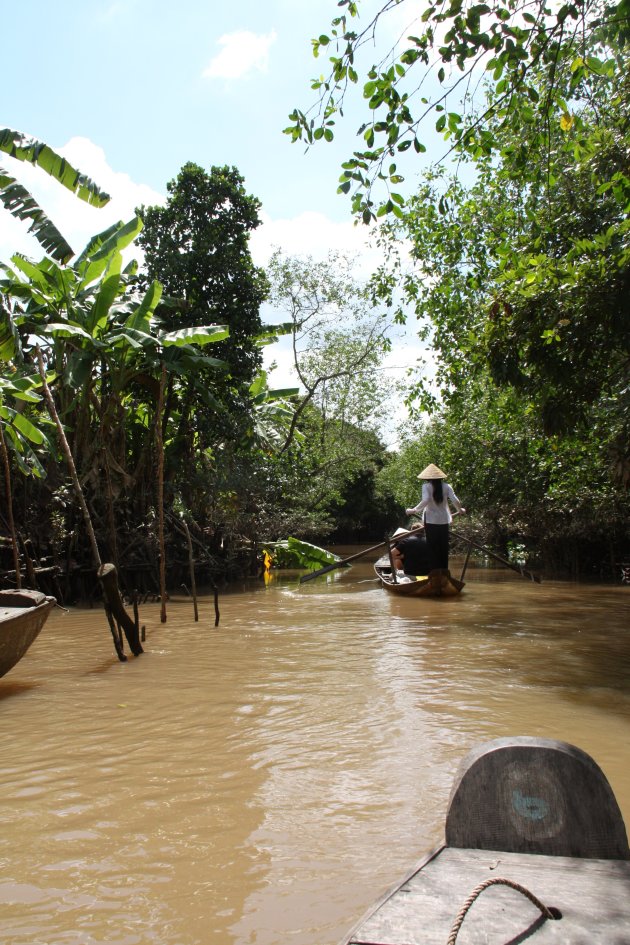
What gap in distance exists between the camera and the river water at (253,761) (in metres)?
3.01

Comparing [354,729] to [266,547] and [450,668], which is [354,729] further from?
[266,547]

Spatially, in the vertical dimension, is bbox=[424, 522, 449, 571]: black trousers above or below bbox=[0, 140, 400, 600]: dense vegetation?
below

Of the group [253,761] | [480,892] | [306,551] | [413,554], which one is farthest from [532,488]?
[480,892]

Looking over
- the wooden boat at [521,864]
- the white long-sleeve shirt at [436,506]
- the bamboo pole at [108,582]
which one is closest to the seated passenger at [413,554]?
the white long-sleeve shirt at [436,506]

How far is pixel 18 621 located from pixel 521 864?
5.18 metres

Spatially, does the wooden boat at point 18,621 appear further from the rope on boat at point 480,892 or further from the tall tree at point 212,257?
the tall tree at point 212,257

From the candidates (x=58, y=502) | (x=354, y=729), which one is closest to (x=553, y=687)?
(x=354, y=729)

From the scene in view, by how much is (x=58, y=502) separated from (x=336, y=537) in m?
30.6

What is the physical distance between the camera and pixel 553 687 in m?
6.55

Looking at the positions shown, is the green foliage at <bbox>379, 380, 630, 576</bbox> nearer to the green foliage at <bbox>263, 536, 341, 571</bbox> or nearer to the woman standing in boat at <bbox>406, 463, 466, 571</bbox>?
the woman standing in boat at <bbox>406, 463, 466, 571</bbox>

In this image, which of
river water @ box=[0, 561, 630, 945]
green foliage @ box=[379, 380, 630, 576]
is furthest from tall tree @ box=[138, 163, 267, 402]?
river water @ box=[0, 561, 630, 945]

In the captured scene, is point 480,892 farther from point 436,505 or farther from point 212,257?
point 212,257

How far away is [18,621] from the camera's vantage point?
20.7 ft

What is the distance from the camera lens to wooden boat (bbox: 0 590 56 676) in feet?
20.3
